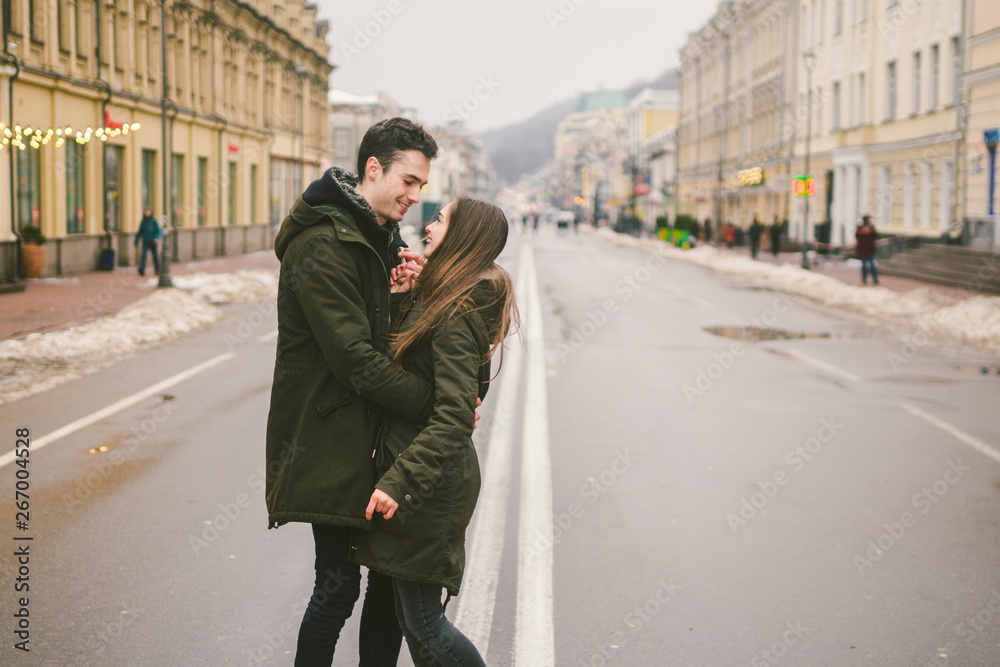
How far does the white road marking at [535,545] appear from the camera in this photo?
418cm

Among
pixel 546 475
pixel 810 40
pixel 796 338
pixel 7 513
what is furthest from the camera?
pixel 810 40

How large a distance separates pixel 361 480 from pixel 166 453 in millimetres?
5094

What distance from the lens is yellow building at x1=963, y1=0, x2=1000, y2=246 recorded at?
90.6 ft

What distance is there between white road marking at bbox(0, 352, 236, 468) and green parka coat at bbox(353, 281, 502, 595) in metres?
5.24

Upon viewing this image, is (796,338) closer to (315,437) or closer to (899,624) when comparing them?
(899,624)

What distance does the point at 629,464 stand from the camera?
740 cm

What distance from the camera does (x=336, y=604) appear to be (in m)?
3.11

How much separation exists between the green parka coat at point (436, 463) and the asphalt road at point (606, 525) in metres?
1.22

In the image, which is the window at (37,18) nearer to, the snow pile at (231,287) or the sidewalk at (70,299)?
the sidewalk at (70,299)

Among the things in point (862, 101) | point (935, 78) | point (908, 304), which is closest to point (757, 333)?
point (908, 304)

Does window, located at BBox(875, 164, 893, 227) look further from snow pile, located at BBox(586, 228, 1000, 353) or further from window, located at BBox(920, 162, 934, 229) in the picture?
snow pile, located at BBox(586, 228, 1000, 353)

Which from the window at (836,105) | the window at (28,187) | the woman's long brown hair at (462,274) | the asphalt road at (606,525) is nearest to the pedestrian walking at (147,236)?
the window at (28,187)

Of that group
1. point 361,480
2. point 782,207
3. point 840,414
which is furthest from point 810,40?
point 361,480

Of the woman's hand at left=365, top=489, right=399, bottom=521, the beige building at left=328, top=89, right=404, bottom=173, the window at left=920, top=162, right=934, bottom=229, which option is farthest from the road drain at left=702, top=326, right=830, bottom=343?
the beige building at left=328, top=89, right=404, bottom=173
